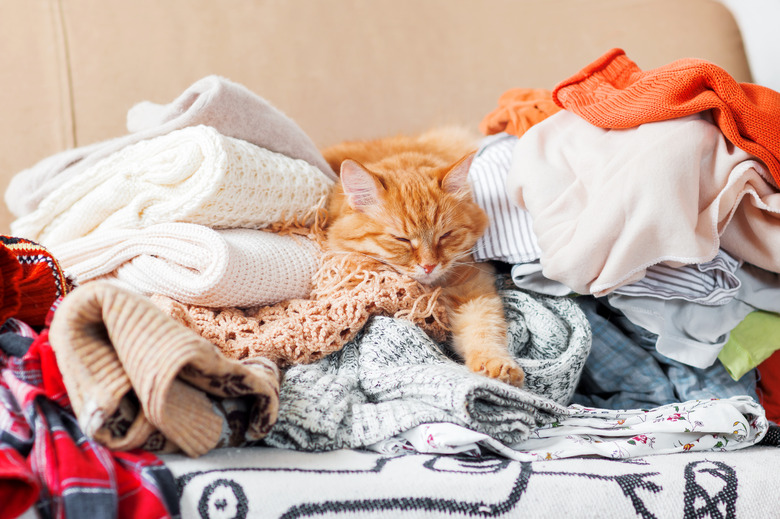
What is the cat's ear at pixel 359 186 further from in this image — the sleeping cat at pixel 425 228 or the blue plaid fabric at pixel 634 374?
the blue plaid fabric at pixel 634 374

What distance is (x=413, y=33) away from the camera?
5.62 ft

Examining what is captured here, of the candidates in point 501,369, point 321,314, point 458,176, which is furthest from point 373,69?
point 501,369

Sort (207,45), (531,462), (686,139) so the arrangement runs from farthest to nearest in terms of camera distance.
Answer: (207,45) → (686,139) → (531,462)

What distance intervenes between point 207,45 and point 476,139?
0.83 metres

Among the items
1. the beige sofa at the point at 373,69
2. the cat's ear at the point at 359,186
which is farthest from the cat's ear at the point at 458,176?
the beige sofa at the point at 373,69

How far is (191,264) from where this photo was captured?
3.07ft

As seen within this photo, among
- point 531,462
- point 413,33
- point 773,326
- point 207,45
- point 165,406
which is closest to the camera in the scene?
point 165,406

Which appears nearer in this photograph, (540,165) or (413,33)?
(540,165)

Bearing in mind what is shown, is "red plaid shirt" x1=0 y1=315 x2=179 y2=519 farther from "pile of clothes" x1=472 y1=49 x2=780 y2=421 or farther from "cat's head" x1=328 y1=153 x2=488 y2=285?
"pile of clothes" x1=472 y1=49 x2=780 y2=421

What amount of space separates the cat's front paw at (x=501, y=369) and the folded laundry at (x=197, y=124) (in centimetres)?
62

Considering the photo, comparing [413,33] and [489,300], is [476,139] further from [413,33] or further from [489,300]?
[489,300]

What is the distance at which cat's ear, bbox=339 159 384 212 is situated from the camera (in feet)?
3.60

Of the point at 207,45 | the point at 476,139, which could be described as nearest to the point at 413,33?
the point at 476,139

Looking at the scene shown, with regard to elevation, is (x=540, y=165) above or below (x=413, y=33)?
below
